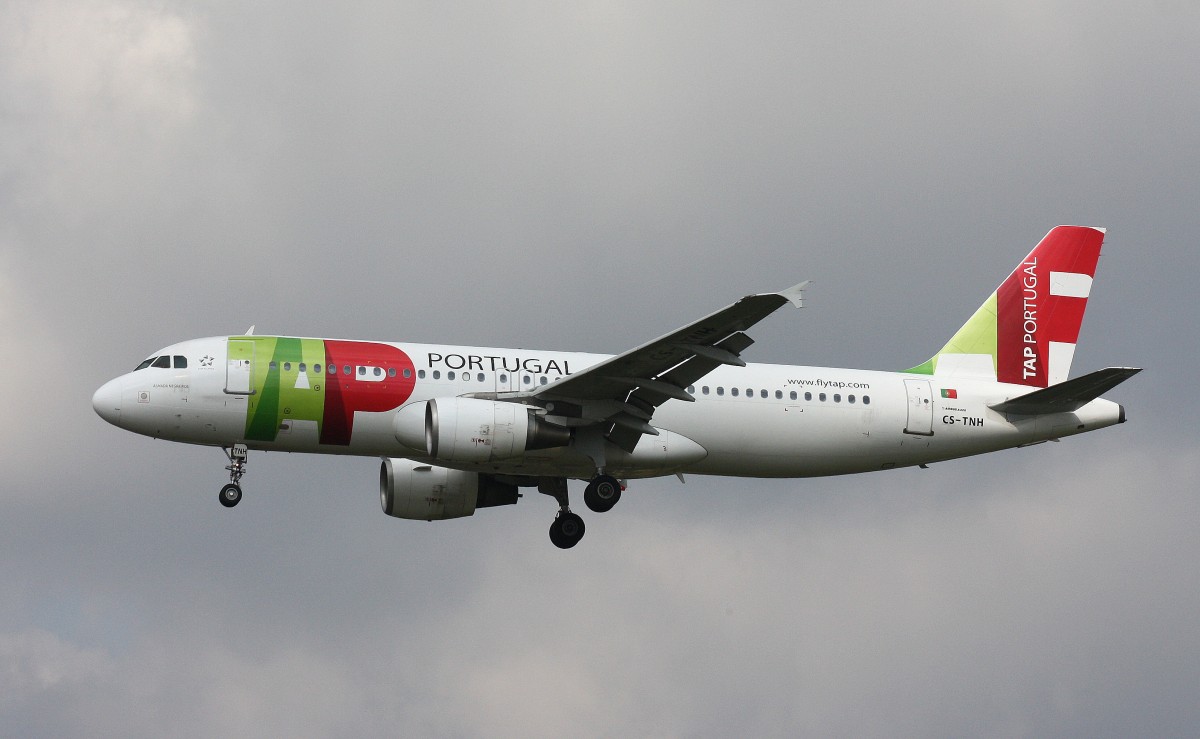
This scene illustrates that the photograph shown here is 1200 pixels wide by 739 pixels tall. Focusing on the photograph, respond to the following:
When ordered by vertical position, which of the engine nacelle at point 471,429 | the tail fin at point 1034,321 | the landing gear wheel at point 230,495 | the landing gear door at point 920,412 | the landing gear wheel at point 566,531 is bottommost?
the landing gear wheel at point 566,531

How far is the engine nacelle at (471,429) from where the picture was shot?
42344 millimetres

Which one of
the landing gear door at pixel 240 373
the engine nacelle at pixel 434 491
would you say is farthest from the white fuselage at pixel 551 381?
the engine nacelle at pixel 434 491

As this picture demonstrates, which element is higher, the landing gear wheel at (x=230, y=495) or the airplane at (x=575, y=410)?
the airplane at (x=575, y=410)

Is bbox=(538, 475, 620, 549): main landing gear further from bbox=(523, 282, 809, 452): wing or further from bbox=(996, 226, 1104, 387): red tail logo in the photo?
bbox=(996, 226, 1104, 387): red tail logo

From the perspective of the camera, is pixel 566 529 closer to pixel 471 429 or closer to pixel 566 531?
pixel 566 531

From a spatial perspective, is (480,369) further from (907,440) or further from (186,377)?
(907,440)

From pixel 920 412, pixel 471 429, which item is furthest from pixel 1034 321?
pixel 471 429

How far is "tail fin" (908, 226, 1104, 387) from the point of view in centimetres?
5031

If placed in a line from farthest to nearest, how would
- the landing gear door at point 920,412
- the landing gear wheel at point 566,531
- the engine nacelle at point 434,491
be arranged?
1. the engine nacelle at point 434,491
2. the landing gear wheel at point 566,531
3. the landing gear door at point 920,412

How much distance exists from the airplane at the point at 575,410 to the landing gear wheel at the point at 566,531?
0.13 ft

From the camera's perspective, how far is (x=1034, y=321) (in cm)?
5162

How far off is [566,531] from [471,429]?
6775 millimetres

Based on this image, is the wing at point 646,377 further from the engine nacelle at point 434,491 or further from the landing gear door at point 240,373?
the landing gear door at point 240,373

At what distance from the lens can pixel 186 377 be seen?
142 feet
